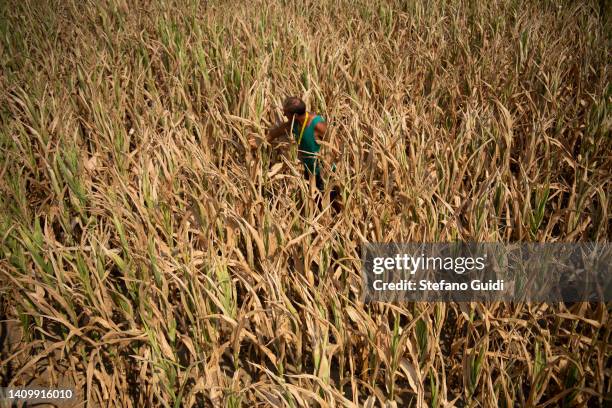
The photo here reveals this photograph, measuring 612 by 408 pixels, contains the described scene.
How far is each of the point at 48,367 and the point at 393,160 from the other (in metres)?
1.63

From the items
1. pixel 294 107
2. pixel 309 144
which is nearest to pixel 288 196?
pixel 309 144

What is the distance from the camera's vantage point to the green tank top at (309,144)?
234 centimetres

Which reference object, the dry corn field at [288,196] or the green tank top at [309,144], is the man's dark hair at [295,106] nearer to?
the green tank top at [309,144]

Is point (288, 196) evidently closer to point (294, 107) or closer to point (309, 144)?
point (309, 144)

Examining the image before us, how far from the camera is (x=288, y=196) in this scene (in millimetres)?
2123

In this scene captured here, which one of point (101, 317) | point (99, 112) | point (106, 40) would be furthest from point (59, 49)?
point (101, 317)

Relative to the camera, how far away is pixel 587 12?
3.59m

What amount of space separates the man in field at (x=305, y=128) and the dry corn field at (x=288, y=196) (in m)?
0.08

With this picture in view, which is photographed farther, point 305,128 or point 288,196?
point 305,128

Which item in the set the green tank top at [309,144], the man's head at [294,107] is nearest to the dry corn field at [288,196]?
the green tank top at [309,144]

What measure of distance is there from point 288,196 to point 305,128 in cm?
43

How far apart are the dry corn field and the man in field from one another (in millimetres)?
76

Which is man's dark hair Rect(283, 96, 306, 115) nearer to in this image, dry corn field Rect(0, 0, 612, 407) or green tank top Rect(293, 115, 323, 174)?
green tank top Rect(293, 115, 323, 174)

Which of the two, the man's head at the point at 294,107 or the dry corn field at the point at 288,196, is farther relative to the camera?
the man's head at the point at 294,107
